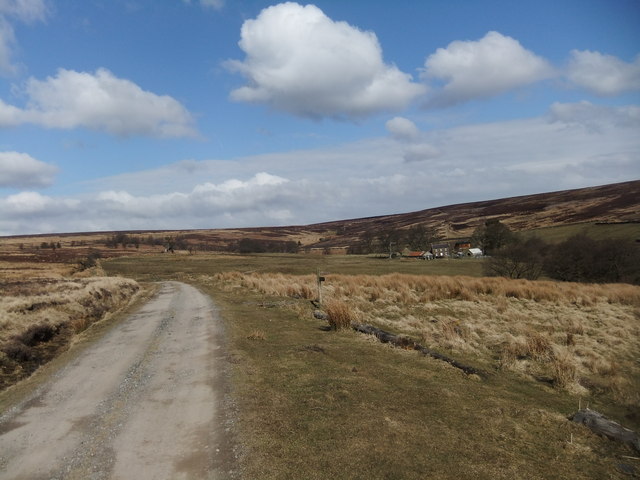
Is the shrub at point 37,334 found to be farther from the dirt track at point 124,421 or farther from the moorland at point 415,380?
the dirt track at point 124,421

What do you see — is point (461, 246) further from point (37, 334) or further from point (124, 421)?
point (124, 421)

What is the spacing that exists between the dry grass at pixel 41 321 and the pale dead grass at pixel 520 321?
40.1 feet

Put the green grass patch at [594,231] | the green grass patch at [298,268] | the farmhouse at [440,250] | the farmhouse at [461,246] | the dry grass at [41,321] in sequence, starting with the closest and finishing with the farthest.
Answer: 1. the dry grass at [41,321]
2. the green grass patch at [298,268]
3. the green grass patch at [594,231]
4. the farmhouse at [440,250]
5. the farmhouse at [461,246]

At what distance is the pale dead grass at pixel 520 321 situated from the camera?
12.1 meters

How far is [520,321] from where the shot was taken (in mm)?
20094

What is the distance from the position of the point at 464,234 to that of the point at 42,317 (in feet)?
500

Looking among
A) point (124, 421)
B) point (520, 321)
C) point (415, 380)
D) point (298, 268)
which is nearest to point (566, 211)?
point (298, 268)

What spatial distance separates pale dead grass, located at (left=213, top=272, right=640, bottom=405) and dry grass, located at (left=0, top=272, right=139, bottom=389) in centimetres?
1221

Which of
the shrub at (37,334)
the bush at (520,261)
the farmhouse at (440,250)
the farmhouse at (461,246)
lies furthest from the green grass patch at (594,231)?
the shrub at (37,334)

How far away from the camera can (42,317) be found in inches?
744

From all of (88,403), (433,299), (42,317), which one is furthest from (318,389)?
(433,299)

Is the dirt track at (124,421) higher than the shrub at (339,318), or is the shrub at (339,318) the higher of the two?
the dirt track at (124,421)

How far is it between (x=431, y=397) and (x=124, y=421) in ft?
21.1

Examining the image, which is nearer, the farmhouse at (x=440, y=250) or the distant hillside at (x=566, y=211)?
the farmhouse at (x=440, y=250)
